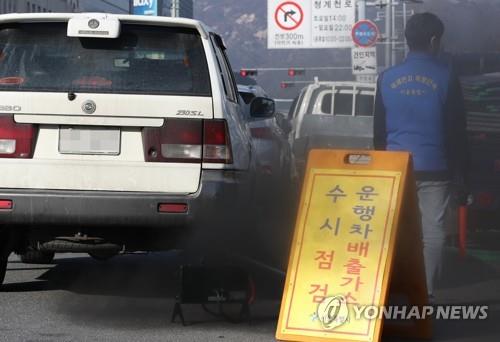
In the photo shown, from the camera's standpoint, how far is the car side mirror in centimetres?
938

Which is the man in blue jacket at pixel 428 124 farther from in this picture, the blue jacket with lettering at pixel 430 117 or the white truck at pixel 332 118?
the white truck at pixel 332 118

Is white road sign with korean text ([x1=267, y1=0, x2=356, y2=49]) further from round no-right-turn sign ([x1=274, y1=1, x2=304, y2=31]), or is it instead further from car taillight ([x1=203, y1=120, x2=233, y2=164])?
car taillight ([x1=203, y1=120, x2=233, y2=164])

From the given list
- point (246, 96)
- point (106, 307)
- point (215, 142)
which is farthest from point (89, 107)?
point (246, 96)

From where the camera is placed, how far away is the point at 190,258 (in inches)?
426

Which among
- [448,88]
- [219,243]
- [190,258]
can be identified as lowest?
[190,258]

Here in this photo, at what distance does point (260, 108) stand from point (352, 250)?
2922 millimetres

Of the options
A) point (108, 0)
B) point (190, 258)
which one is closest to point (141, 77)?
point (190, 258)

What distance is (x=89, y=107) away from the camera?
24.8 ft

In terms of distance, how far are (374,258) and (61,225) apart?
2.08 metres

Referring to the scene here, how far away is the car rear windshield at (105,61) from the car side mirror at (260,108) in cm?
150

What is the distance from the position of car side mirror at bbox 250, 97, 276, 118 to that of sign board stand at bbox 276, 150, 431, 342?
2.43 meters

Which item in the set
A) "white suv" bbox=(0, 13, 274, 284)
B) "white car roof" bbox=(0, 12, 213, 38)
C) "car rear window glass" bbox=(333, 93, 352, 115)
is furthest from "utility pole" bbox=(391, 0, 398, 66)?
"white suv" bbox=(0, 13, 274, 284)

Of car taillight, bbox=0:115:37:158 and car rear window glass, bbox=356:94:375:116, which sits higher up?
car taillight, bbox=0:115:37:158

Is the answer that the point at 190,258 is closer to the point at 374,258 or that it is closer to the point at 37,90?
the point at 37,90
